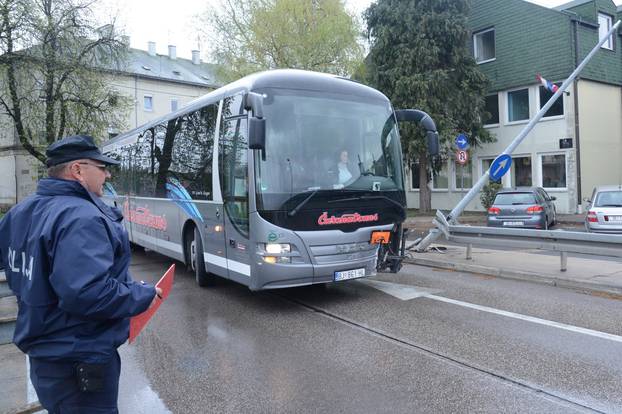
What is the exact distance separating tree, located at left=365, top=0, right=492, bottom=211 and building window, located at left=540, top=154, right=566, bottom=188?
366 cm

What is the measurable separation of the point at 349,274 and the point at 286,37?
65.3 feet

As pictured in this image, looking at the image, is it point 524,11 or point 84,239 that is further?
point 524,11

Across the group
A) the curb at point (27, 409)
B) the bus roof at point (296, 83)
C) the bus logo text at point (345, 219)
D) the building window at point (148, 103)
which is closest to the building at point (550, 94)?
the bus roof at point (296, 83)

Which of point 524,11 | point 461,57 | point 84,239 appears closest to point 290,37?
point 461,57

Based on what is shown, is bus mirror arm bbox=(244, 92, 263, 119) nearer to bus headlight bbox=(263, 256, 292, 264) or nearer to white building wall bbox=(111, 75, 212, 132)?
bus headlight bbox=(263, 256, 292, 264)

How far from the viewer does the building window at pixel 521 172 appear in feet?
81.1

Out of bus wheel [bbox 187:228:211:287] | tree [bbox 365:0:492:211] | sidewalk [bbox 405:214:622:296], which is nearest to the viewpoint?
sidewalk [bbox 405:214:622:296]

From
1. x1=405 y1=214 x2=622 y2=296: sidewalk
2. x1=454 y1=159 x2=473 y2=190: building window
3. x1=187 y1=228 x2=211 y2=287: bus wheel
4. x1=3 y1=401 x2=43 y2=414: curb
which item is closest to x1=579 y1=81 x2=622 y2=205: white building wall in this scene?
x1=454 y1=159 x2=473 y2=190: building window

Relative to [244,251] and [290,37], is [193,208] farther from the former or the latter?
[290,37]

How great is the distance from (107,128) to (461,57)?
55.0ft

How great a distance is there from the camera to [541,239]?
9.23m

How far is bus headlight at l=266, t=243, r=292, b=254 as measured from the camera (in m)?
6.58

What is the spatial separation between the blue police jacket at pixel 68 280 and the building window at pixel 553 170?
79.5ft

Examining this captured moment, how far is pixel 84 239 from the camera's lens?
2236mm
